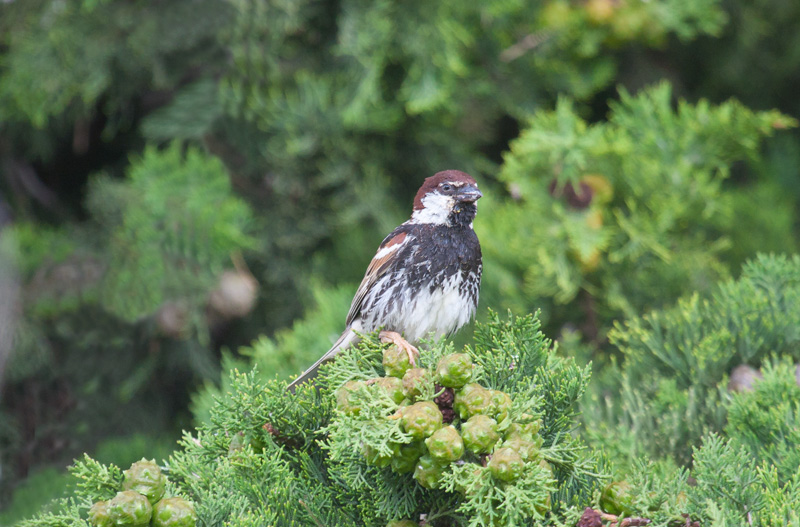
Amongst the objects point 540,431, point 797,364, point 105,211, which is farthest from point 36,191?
point 797,364

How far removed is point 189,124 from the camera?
2123mm

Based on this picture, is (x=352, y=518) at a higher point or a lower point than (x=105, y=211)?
lower

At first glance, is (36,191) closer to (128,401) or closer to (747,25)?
(128,401)

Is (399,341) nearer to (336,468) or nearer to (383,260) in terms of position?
(336,468)

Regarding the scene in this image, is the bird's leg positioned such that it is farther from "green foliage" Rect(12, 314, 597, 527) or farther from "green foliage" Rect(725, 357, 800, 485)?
"green foliage" Rect(725, 357, 800, 485)

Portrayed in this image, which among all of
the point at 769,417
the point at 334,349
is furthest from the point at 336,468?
the point at 769,417

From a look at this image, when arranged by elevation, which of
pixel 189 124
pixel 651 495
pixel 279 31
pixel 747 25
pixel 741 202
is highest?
pixel 279 31

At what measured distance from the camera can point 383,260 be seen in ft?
4.99

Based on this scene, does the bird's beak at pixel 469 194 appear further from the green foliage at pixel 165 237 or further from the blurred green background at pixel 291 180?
the green foliage at pixel 165 237

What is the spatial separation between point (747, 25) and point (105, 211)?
2.24m

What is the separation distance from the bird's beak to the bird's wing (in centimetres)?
14

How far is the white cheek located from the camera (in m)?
1.55

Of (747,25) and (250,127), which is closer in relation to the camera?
(250,127)

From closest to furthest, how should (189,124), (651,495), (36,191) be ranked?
(651,495) < (189,124) < (36,191)
